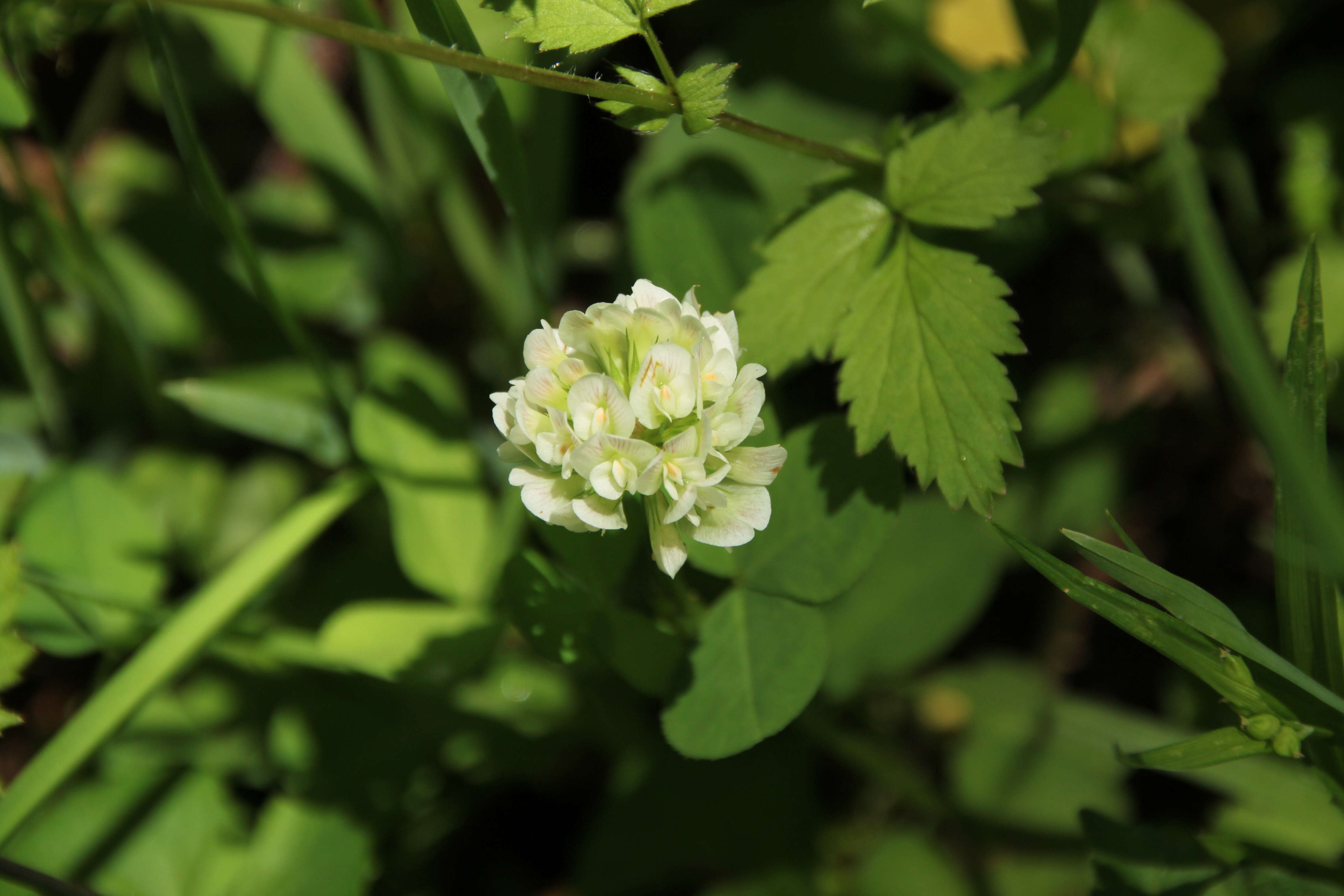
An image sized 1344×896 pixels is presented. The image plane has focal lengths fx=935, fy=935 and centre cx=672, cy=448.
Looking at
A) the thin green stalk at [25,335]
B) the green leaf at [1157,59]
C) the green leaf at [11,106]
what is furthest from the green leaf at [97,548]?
the green leaf at [1157,59]

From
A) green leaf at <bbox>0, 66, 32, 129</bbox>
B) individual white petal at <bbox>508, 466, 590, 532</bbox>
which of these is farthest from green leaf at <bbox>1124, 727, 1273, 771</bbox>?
green leaf at <bbox>0, 66, 32, 129</bbox>

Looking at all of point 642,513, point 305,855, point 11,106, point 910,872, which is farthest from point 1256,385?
point 11,106

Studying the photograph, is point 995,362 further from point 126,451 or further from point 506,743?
point 126,451

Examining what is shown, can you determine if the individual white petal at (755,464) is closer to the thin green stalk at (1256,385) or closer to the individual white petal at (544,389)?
the individual white petal at (544,389)

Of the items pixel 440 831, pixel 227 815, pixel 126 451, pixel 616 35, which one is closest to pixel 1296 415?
pixel 616 35

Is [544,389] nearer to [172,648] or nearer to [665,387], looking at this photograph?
[665,387]

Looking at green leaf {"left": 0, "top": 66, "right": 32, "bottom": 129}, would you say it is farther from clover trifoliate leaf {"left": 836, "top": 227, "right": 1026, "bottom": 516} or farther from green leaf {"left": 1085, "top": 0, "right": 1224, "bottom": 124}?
green leaf {"left": 1085, "top": 0, "right": 1224, "bottom": 124}
